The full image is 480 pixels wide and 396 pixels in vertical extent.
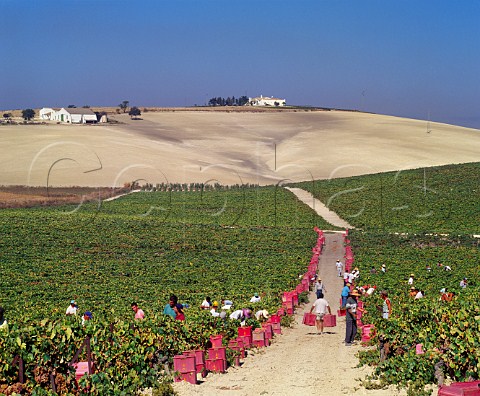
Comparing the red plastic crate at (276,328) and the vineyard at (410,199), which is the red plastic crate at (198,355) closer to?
the red plastic crate at (276,328)

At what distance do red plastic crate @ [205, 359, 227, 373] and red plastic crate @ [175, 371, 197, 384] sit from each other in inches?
46.9

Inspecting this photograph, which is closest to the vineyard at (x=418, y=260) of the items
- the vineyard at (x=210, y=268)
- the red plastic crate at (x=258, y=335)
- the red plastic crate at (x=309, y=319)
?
the vineyard at (x=210, y=268)

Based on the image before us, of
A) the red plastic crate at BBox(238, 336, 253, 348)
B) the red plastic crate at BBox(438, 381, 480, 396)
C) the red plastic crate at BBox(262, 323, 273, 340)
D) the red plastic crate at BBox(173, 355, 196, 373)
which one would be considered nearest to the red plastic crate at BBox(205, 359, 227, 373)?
the red plastic crate at BBox(173, 355, 196, 373)

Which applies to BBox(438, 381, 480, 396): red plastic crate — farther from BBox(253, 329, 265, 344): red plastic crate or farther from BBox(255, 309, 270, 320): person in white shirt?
BBox(255, 309, 270, 320): person in white shirt

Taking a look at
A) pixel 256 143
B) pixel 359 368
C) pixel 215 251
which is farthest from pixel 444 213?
pixel 256 143

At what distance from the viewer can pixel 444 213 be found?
81.2 meters

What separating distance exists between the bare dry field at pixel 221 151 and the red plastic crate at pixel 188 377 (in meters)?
86.2

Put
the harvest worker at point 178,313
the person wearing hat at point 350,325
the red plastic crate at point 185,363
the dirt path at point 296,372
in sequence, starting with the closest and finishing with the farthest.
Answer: the dirt path at point 296,372 < the red plastic crate at point 185,363 < the harvest worker at point 178,313 < the person wearing hat at point 350,325

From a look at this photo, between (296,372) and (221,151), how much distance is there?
432 feet

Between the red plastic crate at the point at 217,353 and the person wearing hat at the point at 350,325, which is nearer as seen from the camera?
the red plastic crate at the point at 217,353

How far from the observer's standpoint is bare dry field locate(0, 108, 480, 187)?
116 m

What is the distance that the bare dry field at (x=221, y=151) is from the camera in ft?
380

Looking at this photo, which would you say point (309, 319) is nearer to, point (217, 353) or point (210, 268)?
point (217, 353)

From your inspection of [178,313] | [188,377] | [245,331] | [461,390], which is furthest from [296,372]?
[461,390]
